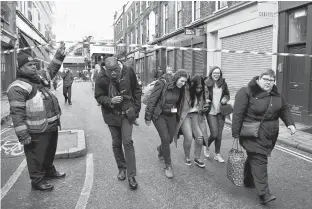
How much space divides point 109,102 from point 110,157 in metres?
1.86

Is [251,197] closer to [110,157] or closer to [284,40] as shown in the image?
[110,157]

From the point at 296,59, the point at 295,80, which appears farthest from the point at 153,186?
the point at 296,59

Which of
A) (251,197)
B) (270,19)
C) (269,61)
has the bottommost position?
(251,197)

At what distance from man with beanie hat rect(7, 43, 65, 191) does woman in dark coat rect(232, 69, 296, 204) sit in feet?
8.49

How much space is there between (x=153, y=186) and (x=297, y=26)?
26.5 feet

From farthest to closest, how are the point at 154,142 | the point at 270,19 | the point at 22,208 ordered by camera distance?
the point at 270,19
the point at 154,142
the point at 22,208

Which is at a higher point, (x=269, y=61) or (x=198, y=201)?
(x=269, y=61)

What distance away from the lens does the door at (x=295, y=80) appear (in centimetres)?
940

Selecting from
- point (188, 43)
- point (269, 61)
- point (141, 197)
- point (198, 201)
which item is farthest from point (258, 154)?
point (188, 43)

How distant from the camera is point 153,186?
4.33 metres

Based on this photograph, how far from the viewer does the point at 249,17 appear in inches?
488

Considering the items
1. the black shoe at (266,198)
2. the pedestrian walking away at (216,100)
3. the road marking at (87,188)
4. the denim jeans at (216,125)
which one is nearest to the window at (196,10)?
the pedestrian walking away at (216,100)

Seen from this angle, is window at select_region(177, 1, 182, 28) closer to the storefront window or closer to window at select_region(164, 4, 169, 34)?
window at select_region(164, 4, 169, 34)

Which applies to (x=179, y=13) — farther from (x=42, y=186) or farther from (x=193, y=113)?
(x=42, y=186)
